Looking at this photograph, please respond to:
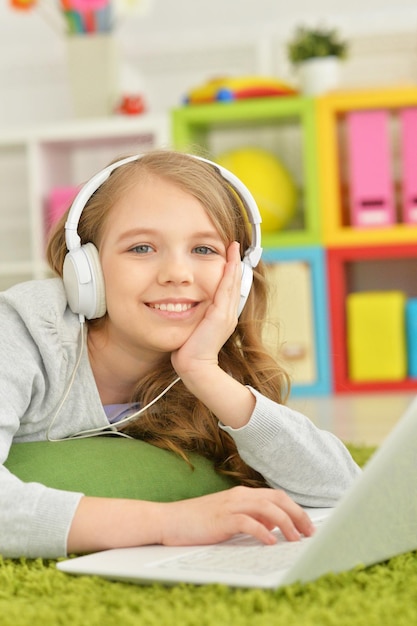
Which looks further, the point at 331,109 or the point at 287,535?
the point at 331,109

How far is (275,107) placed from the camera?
2.97m

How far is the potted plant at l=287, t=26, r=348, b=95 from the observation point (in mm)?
2980

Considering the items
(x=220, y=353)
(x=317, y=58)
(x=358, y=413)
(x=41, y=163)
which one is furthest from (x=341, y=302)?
(x=220, y=353)

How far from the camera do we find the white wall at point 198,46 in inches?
129

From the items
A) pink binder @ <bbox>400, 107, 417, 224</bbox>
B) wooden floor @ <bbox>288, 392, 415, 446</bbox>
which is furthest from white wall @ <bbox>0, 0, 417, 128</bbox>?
wooden floor @ <bbox>288, 392, 415, 446</bbox>

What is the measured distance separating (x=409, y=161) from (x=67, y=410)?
2030 millimetres

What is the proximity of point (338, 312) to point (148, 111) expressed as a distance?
964 mm

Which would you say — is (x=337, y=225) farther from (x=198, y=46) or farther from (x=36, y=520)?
(x=36, y=520)

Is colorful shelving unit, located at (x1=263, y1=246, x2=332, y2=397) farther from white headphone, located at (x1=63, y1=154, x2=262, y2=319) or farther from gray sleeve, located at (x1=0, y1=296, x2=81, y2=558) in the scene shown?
gray sleeve, located at (x1=0, y1=296, x2=81, y2=558)

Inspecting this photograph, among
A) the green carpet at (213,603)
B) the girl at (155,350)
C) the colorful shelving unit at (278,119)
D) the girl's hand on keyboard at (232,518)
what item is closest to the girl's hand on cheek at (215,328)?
the girl at (155,350)

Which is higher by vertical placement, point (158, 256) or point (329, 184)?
point (158, 256)

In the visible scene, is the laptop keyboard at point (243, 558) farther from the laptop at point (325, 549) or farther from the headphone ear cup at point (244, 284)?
the headphone ear cup at point (244, 284)

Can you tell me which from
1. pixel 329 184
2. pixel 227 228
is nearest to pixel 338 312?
pixel 329 184

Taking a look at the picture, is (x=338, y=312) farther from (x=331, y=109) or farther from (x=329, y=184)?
(x=331, y=109)
